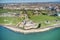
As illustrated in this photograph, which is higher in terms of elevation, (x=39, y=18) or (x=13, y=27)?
(x=39, y=18)

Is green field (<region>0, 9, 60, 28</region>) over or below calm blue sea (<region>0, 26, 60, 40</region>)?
over

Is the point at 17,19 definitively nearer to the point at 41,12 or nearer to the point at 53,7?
the point at 41,12

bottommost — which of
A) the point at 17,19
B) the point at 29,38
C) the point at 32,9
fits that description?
the point at 29,38

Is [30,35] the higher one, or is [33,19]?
[33,19]

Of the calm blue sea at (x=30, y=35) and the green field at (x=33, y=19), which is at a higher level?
the green field at (x=33, y=19)

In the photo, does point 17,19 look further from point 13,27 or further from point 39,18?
point 39,18

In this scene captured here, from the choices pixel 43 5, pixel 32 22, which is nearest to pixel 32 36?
pixel 32 22
